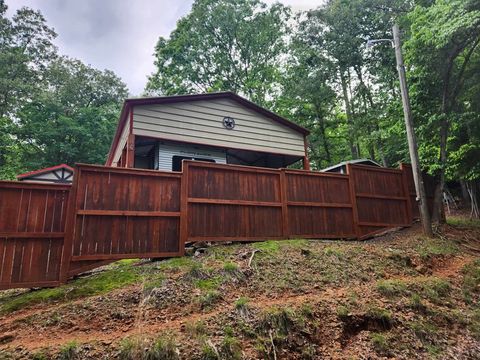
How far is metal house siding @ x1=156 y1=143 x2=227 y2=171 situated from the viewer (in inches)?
369

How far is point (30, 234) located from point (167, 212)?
7.12 ft

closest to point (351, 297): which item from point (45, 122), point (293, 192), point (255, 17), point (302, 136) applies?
point (293, 192)

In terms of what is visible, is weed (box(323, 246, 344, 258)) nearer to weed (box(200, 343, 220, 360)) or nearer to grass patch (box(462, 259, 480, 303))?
grass patch (box(462, 259, 480, 303))

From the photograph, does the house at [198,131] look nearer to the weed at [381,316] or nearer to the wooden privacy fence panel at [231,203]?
the wooden privacy fence panel at [231,203]

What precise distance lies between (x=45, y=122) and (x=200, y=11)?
15.8 m

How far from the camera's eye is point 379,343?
3730 mm

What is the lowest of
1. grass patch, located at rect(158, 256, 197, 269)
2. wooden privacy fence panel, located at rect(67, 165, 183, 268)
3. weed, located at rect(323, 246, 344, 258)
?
grass patch, located at rect(158, 256, 197, 269)

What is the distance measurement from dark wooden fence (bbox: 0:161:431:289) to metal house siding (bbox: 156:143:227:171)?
136 inches

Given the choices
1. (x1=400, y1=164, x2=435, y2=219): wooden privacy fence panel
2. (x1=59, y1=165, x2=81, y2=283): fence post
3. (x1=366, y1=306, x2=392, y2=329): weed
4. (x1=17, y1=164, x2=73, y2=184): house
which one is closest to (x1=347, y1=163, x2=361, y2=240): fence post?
(x1=400, y1=164, x2=435, y2=219): wooden privacy fence panel

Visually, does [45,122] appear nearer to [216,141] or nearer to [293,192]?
[216,141]

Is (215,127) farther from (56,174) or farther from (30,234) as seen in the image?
(56,174)

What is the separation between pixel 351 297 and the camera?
4441 mm

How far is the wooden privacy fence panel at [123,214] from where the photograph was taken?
5.01 m

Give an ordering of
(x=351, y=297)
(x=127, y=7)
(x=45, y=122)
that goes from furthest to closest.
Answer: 1. (x=45, y=122)
2. (x=127, y=7)
3. (x=351, y=297)
